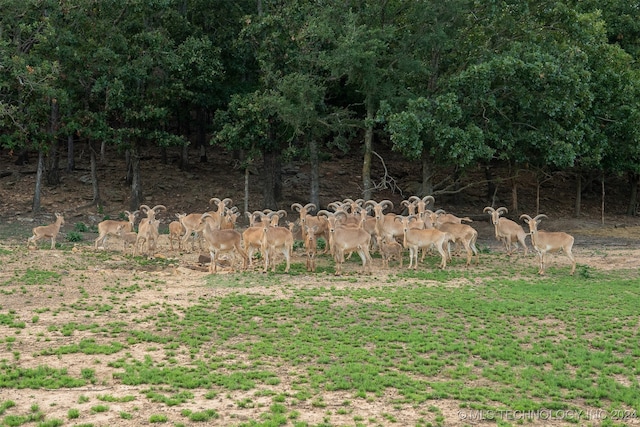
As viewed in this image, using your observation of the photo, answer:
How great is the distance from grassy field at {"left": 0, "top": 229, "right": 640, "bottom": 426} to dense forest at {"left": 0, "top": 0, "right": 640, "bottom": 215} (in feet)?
31.1

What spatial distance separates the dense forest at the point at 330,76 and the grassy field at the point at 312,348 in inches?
374

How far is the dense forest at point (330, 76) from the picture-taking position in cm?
2741

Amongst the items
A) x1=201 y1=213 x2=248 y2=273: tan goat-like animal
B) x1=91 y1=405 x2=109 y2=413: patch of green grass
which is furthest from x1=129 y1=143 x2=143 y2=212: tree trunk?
x1=91 y1=405 x2=109 y2=413: patch of green grass

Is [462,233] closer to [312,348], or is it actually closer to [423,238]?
[423,238]

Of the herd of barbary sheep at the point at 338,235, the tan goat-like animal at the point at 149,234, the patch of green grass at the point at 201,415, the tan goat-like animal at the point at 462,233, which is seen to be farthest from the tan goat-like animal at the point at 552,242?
the patch of green grass at the point at 201,415

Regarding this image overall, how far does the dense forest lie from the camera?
27406mm

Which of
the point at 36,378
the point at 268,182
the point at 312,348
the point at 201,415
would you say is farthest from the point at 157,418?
the point at 268,182

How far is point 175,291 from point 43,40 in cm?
1522

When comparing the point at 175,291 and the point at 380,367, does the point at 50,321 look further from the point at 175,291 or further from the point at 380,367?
the point at 380,367

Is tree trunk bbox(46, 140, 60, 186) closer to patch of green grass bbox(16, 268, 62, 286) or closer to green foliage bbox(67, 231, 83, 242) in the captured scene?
green foliage bbox(67, 231, 83, 242)

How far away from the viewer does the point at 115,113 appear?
3241cm

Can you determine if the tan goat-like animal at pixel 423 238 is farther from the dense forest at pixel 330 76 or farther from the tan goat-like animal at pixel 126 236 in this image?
the tan goat-like animal at pixel 126 236

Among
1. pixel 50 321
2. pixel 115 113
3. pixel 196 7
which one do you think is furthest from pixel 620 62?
pixel 50 321

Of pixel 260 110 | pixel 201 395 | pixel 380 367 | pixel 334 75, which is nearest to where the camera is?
pixel 201 395
